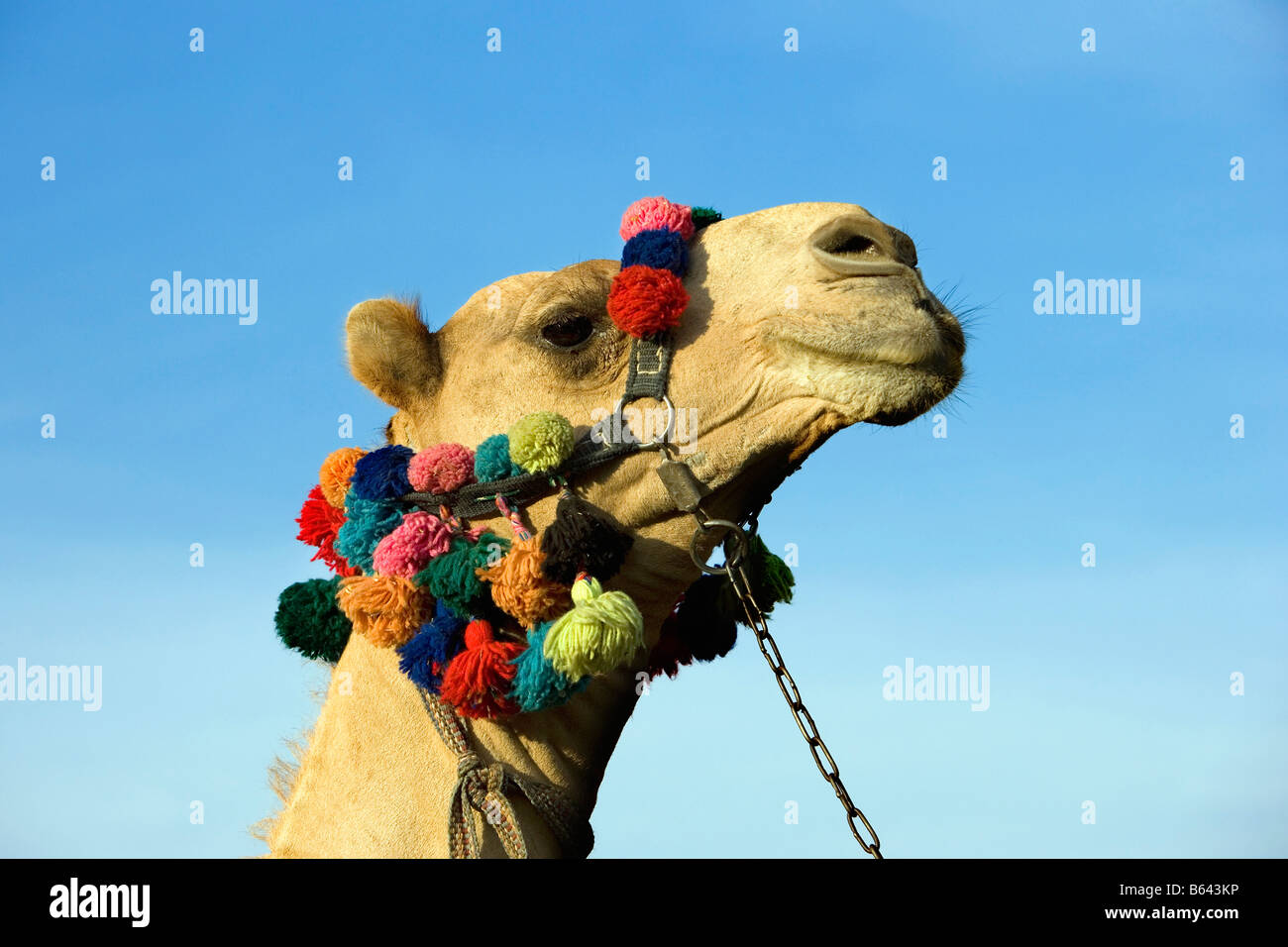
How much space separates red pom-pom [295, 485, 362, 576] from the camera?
604 cm

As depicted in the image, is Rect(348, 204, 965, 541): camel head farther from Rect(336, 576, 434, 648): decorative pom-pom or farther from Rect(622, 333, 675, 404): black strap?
Rect(336, 576, 434, 648): decorative pom-pom

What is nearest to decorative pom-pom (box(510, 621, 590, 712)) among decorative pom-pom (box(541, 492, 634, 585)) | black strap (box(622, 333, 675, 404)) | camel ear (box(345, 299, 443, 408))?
decorative pom-pom (box(541, 492, 634, 585))

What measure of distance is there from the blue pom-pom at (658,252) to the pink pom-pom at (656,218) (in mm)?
56

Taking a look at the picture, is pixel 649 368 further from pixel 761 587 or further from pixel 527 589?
pixel 761 587

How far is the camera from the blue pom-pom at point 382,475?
18.7 feet

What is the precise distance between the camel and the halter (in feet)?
0.24

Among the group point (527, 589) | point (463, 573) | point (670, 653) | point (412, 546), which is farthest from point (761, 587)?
point (412, 546)

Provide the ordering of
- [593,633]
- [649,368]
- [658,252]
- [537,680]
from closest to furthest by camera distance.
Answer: [593,633], [537,680], [649,368], [658,252]

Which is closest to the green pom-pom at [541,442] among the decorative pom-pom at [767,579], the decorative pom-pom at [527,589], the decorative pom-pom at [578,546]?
the decorative pom-pom at [578,546]

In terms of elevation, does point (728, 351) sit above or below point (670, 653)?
above

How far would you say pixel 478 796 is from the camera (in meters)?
5.52

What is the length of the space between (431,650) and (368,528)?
57cm

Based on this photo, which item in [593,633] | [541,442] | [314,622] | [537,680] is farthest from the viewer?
[314,622]

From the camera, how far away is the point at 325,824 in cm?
571
